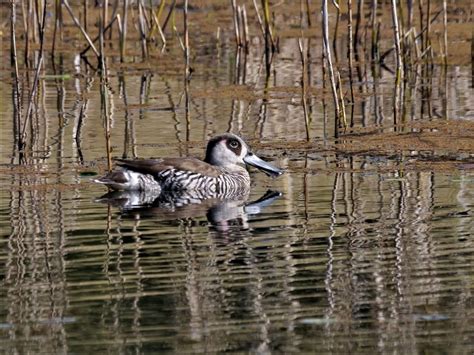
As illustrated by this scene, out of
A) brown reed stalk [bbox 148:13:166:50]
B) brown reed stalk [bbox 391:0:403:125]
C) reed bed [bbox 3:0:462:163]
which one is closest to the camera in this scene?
brown reed stalk [bbox 391:0:403:125]

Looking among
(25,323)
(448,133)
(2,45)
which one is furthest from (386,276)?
(2,45)

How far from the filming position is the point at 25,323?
6.43 m

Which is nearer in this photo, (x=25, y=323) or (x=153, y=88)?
(x=25, y=323)

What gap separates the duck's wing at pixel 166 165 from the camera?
1052 cm

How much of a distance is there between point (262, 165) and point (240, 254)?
310 cm

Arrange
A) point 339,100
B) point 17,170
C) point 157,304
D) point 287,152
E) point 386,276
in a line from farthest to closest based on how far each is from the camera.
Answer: point 339,100
point 287,152
point 17,170
point 386,276
point 157,304

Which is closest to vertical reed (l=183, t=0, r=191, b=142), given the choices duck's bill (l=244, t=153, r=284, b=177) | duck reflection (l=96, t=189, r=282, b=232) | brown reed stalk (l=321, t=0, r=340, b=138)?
brown reed stalk (l=321, t=0, r=340, b=138)

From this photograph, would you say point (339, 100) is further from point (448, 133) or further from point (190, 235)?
point (190, 235)

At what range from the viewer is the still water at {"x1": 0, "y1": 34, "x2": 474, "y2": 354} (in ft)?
20.3

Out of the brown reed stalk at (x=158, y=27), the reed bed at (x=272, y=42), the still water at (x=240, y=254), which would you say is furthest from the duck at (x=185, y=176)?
the brown reed stalk at (x=158, y=27)

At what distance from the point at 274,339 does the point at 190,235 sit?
2555 mm

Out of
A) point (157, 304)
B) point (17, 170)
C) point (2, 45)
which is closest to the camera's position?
point (157, 304)

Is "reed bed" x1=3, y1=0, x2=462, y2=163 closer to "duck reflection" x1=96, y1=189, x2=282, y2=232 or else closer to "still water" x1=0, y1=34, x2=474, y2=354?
"still water" x1=0, y1=34, x2=474, y2=354

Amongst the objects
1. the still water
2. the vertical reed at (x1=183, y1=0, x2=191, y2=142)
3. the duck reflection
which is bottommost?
the duck reflection
